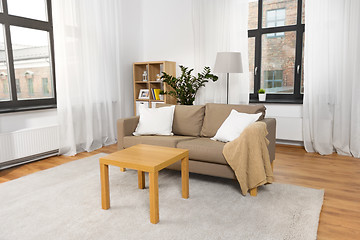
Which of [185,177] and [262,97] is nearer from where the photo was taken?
[185,177]

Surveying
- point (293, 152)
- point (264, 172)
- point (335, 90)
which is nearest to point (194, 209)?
point (264, 172)

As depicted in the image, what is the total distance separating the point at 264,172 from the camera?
8.37 ft

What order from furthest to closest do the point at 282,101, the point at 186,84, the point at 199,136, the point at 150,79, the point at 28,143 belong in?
the point at 150,79 → the point at 186,84 → the point at 282,101 → the point at 28,143 → the point at 199,136

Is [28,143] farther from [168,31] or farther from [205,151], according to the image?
[168,31]

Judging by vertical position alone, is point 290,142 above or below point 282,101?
below

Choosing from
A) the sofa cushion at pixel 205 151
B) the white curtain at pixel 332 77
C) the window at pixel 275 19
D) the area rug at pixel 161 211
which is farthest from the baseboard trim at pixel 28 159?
the window at pixel 275 19

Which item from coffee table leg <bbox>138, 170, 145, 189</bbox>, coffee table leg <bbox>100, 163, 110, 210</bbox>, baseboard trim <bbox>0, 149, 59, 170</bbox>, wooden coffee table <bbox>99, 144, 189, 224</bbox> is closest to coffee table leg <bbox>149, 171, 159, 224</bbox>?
wooden coffee table <bbox>99, 144, 189, 224</bbox>

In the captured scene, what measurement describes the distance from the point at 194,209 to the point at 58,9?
3.39 meters

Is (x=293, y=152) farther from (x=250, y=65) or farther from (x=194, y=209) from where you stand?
(x=194, y=209)

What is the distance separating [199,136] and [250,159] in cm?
105

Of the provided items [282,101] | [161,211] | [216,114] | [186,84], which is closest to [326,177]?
[216,114]

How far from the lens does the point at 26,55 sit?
4043mm

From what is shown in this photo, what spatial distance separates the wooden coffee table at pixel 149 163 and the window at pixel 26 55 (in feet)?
6.68

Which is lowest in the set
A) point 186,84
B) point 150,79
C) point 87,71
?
point 186,84
